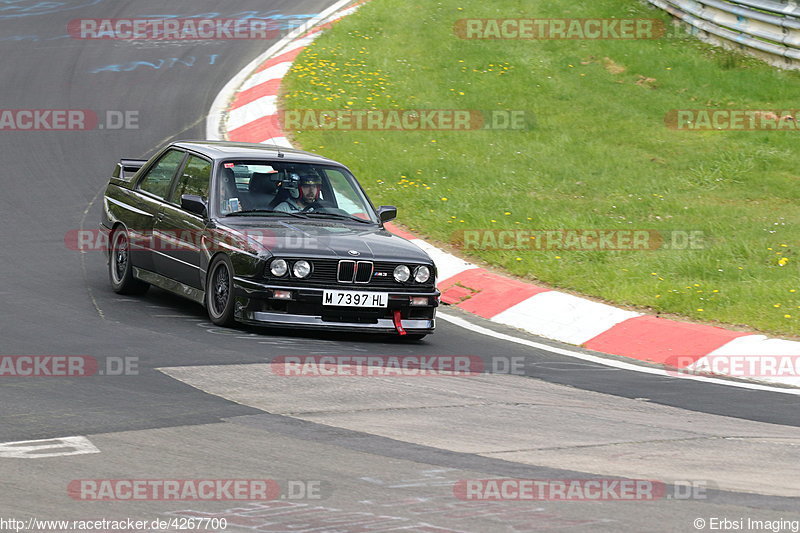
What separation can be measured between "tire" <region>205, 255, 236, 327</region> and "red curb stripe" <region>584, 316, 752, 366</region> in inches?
121

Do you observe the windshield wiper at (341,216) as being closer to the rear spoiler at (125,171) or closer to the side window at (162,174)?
the side window at (162,174)

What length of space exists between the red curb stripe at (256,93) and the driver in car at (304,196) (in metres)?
7.68

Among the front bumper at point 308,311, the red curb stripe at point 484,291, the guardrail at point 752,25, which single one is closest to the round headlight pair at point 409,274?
the front bumper at point 308,311

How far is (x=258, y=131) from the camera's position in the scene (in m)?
16.6

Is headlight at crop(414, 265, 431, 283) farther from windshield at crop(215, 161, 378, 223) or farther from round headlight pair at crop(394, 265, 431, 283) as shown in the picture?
windshield at crop(215, 161, 378, 223)

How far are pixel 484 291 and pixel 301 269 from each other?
9.18 feet

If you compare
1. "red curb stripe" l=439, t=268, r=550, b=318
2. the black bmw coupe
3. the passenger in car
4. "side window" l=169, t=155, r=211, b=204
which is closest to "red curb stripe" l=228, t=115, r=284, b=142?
the black bmw coupe

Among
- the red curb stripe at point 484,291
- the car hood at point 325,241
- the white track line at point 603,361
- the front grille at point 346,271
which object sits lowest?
the white track line at point 603,361

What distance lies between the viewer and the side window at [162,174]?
1076cm

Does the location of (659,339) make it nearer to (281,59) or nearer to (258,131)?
(258,131)

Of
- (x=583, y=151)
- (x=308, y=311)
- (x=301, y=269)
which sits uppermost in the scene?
(x=583, y=151)

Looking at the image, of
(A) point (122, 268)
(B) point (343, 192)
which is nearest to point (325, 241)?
(B) point (343, 192)

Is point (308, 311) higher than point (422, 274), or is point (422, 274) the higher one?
point (422, 274)

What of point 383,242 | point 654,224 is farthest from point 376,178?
point 383,242
